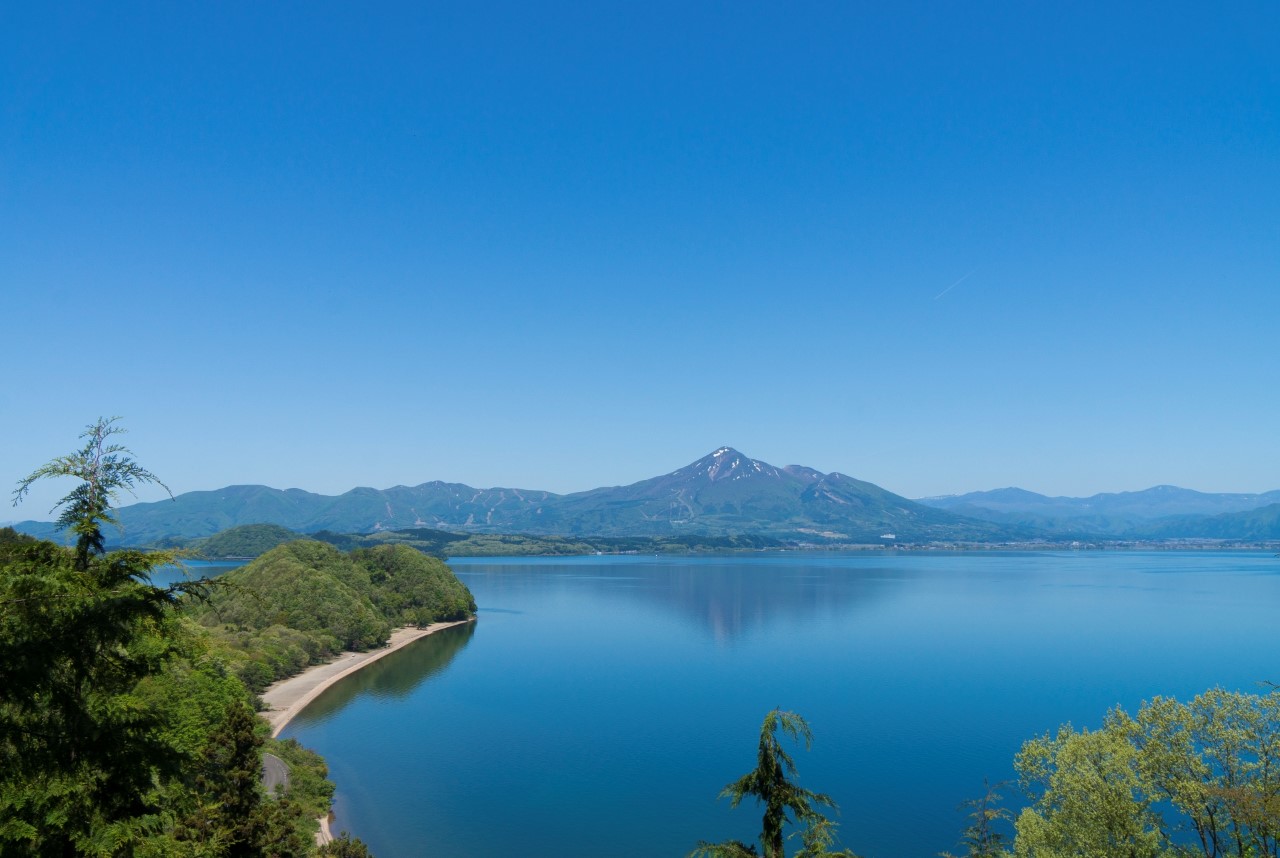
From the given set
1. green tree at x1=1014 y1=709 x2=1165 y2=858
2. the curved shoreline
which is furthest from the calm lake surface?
green tree at x1=1014 y1=709 x2=1165 y2=858

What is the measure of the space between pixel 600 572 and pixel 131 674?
604ft

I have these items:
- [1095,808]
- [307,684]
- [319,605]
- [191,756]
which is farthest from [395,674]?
[191,756]

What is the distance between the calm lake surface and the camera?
32031mm

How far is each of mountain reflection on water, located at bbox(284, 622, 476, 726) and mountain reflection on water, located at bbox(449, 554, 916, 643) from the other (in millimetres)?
24545

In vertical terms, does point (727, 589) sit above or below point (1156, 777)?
below

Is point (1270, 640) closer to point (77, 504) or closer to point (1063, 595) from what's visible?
point (1063, 595)

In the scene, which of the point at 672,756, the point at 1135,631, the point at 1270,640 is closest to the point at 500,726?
the point at 672,756

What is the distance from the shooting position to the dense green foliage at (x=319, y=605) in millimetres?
56312

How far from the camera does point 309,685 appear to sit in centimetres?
5491

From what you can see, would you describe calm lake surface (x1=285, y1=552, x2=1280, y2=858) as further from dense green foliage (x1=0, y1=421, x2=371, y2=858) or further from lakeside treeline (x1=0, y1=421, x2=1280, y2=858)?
dense green foliage (x1=0, y1=421, x2=371, y2=858)

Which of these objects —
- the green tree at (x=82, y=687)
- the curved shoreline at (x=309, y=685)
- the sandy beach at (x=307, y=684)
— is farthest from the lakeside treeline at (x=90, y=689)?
the sandy beach at (x=307, y=684)

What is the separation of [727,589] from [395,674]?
277ft

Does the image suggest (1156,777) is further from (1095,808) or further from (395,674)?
(395,674)

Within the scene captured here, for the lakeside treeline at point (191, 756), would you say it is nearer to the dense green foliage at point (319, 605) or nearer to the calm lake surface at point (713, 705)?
the calm lake surface at point (713, 705)
